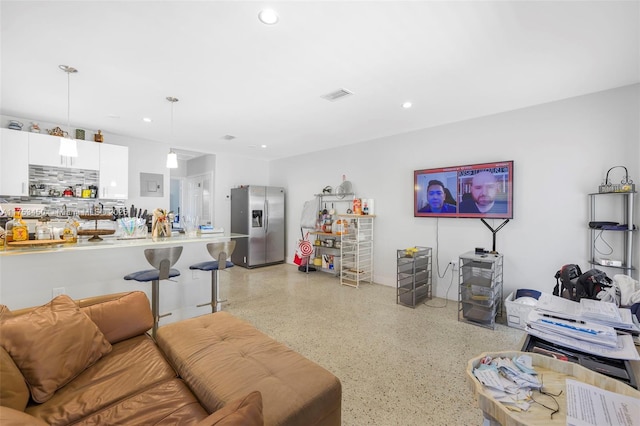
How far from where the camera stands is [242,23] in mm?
1932

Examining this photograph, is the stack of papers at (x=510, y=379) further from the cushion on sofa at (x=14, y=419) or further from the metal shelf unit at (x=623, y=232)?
the metal shelf unit at (x=623, y=232)

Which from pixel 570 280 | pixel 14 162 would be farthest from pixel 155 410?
pixel 14 162

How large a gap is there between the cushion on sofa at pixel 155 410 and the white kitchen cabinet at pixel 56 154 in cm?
425

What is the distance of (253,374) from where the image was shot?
1.43 m

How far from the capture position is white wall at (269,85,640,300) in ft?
9.68

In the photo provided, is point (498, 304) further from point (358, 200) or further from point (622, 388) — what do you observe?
point (622, 388)

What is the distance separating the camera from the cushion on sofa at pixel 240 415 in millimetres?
825

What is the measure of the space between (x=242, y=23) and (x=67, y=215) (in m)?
4.33

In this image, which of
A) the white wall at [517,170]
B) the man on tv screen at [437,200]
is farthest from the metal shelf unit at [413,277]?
the man on tv screen at [437,200]

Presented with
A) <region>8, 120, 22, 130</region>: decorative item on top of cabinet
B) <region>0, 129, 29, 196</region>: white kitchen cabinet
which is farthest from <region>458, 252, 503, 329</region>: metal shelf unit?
<region>8, 120, 22, 130</region>: decorative item on top of cabinet

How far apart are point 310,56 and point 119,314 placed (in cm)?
240

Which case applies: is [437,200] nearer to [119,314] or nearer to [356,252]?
[356,252]

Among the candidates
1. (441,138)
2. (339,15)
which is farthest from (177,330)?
(441,138)

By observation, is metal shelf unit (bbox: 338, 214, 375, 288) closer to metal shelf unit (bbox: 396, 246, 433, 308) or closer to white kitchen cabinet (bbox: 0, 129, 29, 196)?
metal shelf unit (bbox: 396, 246, 433, 308)
